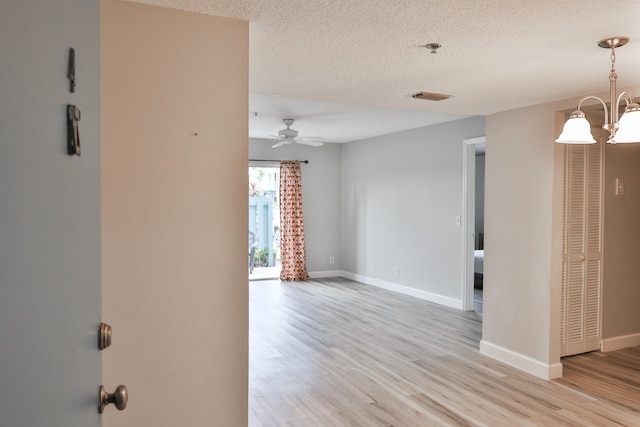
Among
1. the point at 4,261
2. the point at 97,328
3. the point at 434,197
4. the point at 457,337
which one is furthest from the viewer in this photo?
the point at 434,197

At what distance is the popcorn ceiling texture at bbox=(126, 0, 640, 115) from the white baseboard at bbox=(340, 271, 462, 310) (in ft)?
10.6

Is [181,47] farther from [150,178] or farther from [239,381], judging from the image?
[239,381]

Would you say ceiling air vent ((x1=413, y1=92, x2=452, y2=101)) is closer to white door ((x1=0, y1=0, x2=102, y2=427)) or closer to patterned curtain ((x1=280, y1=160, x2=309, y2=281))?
white door ((x1=0, y1=0, x2=102, y2=427))

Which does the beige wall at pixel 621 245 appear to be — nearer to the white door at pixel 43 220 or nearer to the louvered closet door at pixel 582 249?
the louvered closet door at pixel 582 249

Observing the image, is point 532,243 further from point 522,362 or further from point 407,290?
point 407,290

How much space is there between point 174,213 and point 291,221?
20.0 feet

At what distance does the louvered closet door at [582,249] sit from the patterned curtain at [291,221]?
4696 millimetres

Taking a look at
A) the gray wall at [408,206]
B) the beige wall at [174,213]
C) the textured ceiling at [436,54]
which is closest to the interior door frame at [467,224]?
the gray wall at [408,206]

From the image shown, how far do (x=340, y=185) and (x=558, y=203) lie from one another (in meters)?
5.11

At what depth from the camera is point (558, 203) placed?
12.2 feet

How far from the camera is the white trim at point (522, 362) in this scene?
3.68 m

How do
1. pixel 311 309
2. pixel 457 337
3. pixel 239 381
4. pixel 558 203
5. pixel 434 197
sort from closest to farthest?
1. pixel 239 381
2. pixel 558 203
3. pixel 457 337
4. pixel 311 309
5. pixel 434 197

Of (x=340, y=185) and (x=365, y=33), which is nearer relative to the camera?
(x=365, y=33)

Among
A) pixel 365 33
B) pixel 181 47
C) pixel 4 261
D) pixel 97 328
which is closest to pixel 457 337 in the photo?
pixel 365 33
